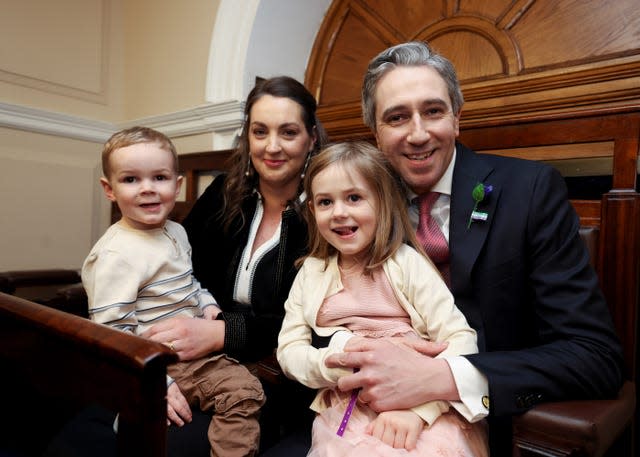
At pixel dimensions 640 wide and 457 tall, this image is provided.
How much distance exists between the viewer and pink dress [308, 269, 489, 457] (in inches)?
38.0

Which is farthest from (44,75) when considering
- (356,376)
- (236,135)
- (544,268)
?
(544,268)

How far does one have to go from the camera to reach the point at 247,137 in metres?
1.75

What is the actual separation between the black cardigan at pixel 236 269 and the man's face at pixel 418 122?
18.2 inches

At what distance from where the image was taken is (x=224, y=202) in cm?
180

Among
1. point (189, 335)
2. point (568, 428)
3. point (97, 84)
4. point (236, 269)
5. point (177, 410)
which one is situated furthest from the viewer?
point (97, 84)

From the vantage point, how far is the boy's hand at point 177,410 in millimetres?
1179

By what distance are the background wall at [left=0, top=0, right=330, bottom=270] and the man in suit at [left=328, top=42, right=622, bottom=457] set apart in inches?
57.1

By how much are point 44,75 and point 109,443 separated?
2.50 meters

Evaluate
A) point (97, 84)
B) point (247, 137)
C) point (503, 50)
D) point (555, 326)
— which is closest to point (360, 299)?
point (555, 326)

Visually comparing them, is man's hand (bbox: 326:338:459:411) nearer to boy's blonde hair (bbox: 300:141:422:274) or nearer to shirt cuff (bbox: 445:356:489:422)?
shirt cuff (bbox: 445:356:489:422)

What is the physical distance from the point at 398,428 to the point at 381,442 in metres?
0.05

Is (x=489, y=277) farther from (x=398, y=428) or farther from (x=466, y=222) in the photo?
(x=398, y=428)

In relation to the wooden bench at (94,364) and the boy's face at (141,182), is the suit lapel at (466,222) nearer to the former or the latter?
the wooden bench at (94,364)

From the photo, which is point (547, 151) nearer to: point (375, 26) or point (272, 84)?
point (272, 84)
